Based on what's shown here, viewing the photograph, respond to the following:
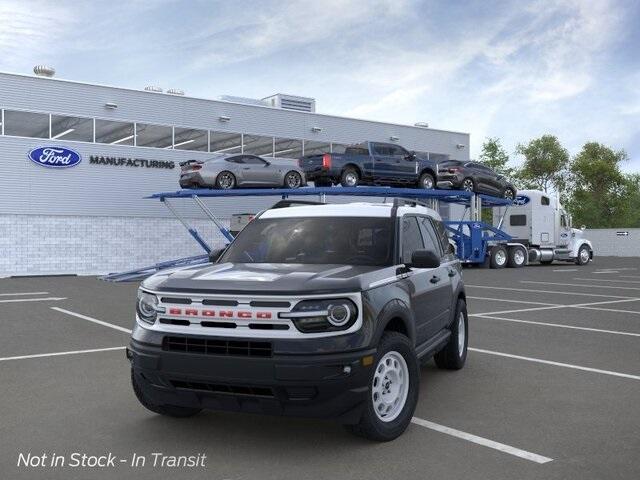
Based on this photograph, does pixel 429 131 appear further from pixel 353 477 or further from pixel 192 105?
pixel 353 477

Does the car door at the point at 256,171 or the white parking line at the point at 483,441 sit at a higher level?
the car door at the point at 256,171

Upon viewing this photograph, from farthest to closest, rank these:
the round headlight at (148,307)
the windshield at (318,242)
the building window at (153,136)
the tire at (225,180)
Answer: the building window at (153,136) < the tire at (225,180) < the windshield at (318,242) < the round headlight at (148,307)

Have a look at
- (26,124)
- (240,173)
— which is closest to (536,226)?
(240,173)

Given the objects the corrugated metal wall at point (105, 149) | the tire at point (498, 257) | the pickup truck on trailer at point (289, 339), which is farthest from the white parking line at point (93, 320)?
the tire at point (498, 257)

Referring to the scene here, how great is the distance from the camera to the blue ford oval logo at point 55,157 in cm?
2652

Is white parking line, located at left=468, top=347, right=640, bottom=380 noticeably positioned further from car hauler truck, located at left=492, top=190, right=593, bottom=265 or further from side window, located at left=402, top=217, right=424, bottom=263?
car hauler truck, located at left=492, top=190, right=593, bottom=265

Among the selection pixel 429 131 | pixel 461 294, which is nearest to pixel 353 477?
pixel 461 294

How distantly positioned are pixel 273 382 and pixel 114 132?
86.4 feet

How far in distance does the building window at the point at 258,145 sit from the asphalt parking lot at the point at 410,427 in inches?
910

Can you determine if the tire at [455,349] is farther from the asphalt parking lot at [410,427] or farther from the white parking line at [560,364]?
the white parking line at [560,364]

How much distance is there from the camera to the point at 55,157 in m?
27.0

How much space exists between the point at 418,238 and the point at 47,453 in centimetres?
357

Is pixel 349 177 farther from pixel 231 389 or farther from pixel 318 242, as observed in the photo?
pixel 231 389

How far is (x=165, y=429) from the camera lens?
505cm
